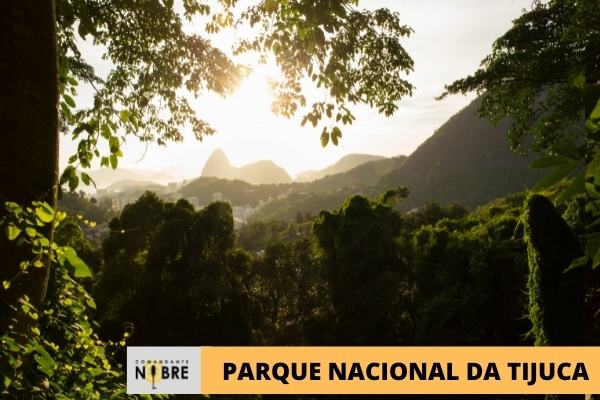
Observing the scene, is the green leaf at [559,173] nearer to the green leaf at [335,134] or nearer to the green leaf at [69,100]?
the green leaf at [335,134]

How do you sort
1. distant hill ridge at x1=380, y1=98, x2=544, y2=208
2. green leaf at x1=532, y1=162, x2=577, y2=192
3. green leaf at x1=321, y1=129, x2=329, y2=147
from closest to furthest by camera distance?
green leaf at x1=532, y1=162, x2=577, y2=192 → green leaf at x1=321, y1=129, x2=329, y2=147 → distant hill ridge at x1=380, y1=98, x2=544, y2=208

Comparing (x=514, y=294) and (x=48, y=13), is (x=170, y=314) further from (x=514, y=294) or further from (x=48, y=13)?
(x=48, y=13)

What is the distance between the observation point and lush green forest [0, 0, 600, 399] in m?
2.00

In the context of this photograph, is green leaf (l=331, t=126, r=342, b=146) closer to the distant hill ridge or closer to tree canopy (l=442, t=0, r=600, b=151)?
tree canopy (l=442, t=0, r=600, b=151)

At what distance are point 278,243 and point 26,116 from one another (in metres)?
30.9

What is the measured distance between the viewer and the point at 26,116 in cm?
198

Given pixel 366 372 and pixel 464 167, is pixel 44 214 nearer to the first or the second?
pixel 366 372

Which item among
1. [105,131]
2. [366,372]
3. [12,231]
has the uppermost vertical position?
[105,131]

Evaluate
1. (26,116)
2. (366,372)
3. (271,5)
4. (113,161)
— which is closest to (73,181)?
(113,161)

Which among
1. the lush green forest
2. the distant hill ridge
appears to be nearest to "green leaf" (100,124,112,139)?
the lush green forest

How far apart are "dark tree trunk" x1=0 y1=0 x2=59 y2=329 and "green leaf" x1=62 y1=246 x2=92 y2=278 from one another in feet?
0.74

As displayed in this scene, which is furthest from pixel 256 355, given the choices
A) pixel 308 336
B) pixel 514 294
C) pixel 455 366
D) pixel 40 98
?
pixel 308 336

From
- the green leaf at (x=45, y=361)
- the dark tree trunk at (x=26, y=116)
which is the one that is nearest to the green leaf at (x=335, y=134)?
the dark tree trunk at (x=26, y=116)

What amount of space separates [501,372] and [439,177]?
6785 inches
